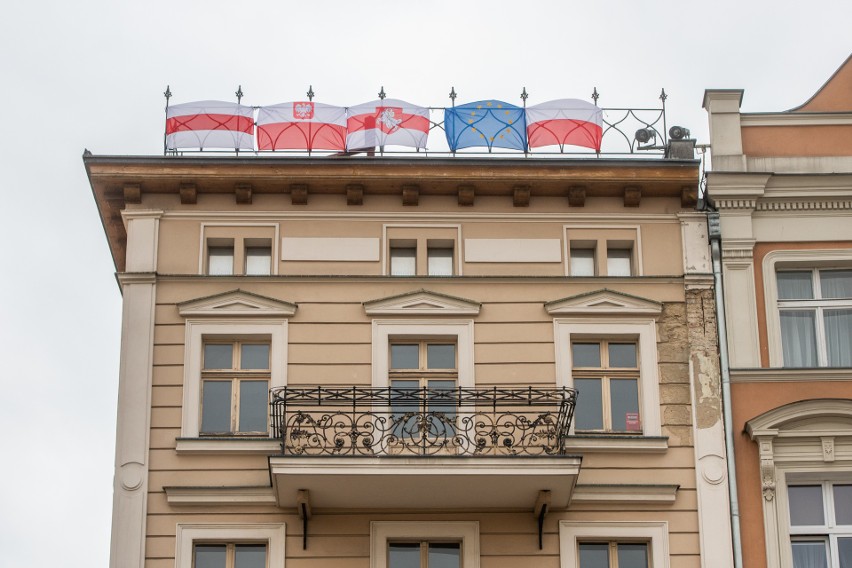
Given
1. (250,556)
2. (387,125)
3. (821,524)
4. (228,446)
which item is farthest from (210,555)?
(821,524)

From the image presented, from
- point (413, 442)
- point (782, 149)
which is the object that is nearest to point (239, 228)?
point (413, 442)

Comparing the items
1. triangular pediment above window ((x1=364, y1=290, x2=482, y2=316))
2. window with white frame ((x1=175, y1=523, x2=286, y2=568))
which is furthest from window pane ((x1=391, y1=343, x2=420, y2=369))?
window with white frame ((x1=175, y1=523, x2=286, y2=568))

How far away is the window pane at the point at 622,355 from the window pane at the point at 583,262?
4.13 ft

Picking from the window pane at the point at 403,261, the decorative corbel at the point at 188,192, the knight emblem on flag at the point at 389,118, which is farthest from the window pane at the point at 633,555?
the decorative corbel at the point at 188,192

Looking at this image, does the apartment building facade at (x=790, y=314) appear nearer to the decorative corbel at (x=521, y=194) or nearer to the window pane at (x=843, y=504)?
the window pane at (x=843, y=504)

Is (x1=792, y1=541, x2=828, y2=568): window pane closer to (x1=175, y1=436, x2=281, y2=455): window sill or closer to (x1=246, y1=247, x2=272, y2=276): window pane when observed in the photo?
(x1=175, y1=436, x2=281, y2=455): window sill

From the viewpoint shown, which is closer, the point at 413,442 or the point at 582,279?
the point at 413,442

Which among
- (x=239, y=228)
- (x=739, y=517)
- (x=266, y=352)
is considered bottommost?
(x=739, y=517)

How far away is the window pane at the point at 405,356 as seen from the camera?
82.8ft

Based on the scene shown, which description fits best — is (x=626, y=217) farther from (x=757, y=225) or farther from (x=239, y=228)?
(x=239, y=228)

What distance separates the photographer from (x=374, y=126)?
26875 millimetres

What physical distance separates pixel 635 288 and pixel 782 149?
3341 millimetres

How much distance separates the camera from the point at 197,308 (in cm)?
2527

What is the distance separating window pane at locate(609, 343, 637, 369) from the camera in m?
25.4
